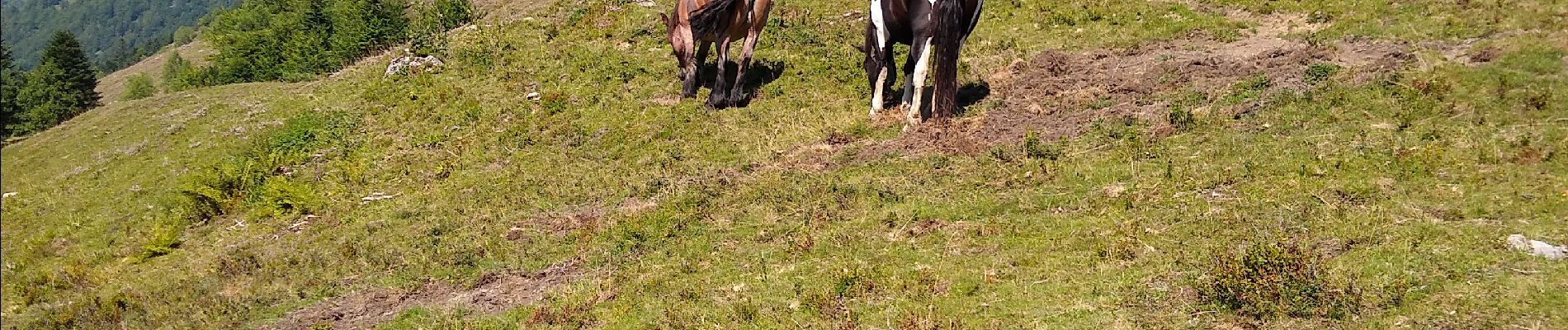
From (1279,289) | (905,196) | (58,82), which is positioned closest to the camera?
(1279,289)

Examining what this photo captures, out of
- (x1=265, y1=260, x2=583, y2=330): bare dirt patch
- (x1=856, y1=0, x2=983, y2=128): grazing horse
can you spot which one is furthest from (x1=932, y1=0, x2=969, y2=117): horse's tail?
(x1=265, y1=260, x2=583, y2=330): bare dirt patch

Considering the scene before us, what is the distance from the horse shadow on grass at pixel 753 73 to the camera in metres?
15.3

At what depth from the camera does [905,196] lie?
955 cm

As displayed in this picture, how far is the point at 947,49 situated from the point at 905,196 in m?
2.80

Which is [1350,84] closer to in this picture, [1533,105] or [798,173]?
[1533,105]

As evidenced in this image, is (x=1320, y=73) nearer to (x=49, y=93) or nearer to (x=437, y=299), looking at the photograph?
(x=437, y=299)

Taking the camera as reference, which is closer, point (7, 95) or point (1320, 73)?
point (1320, 73)

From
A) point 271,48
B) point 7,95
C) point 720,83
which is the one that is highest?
point 720,83

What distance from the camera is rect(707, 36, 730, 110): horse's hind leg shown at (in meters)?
14.2

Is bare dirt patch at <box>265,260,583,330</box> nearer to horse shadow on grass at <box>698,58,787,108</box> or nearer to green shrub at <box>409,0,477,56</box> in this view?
horse shadow on grass at <box>698,58,787,108</box>

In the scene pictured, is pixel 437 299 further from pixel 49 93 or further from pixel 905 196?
pixel 49 93

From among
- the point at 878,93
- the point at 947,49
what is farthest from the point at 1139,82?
the point at 878,93

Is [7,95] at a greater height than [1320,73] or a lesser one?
lesser

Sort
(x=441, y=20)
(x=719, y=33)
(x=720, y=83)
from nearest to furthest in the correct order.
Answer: (x=720, y=83), (x=719, y=33), (x=441, y=20)
